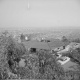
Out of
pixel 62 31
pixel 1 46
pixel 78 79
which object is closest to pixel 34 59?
pixel 1 46

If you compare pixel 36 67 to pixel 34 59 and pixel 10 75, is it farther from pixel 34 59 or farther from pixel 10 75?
pixel 10 75

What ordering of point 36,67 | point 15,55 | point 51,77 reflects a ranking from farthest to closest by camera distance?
point 15,55
point 36,67
point 51,77

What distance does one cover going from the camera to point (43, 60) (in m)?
1.79

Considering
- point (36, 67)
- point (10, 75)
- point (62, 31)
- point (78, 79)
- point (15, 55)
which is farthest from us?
point (62, 31)

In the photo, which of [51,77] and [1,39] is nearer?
[51,77]

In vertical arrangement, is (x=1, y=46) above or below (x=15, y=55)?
above

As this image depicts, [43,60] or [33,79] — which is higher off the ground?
[43,60]

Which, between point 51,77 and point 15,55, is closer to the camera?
point 51,77

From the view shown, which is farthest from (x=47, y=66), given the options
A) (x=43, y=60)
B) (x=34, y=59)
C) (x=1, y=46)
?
(x=1, y=46)

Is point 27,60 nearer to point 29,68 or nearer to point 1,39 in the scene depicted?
point 29,68

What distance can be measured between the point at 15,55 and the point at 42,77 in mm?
583

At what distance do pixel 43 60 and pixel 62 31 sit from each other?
50.8 feet

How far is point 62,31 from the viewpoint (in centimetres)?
1681

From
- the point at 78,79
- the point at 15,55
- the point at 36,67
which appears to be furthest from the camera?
the point at 78,79
